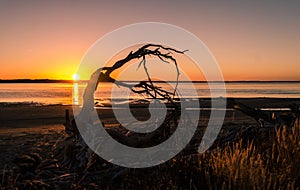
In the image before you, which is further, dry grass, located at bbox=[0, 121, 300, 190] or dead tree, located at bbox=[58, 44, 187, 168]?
dead tree, located at bbox=[58, 44, 187, 168]

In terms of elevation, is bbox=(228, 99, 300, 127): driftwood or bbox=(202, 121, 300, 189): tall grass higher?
bbox=(228, 99, 300, 127): driftwood

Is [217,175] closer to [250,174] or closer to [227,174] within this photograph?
[227,174]

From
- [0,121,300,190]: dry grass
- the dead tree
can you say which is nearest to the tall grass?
[0,121,300,190]: dry grass

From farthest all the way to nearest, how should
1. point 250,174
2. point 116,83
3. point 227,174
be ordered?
1. point 116,83
2. point 227,174
3. point 250,174

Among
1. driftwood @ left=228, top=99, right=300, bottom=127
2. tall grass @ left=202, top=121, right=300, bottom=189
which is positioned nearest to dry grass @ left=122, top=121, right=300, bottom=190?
tall grass @ left=202, top=121, right=300, bottom=189

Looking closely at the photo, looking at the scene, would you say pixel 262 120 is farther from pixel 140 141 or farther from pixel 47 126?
pixel 47 126

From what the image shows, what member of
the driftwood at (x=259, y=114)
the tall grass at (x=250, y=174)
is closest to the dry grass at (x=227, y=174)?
the tall grass at (x=250, y=174)

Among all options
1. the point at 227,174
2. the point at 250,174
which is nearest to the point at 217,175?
the point at 227,174

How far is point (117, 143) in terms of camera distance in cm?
641

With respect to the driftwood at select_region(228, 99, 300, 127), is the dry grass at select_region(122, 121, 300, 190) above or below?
below

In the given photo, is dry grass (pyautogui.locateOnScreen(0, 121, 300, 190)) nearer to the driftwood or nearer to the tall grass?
the tall grass

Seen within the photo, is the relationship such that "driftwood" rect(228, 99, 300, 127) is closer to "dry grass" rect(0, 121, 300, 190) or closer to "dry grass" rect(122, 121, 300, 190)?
"dry grass" rect(0, 121, 300, 190)

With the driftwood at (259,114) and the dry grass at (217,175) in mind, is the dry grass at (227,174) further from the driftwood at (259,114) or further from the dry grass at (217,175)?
the driftwood at (259,114)

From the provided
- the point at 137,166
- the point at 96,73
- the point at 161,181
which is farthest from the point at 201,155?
the point at 96,73
